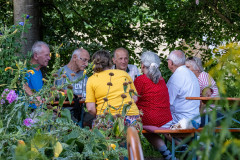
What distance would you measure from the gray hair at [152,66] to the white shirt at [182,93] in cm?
42

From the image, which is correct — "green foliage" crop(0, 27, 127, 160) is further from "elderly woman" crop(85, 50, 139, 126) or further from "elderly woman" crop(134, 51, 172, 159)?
"elderly woman" crop(134, 51, 172, 159)

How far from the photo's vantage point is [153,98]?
472cm

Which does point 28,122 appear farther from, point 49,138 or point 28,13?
point 28,13

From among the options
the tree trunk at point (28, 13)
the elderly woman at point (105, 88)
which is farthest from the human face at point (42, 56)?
the tree trunk at point (28, 13)

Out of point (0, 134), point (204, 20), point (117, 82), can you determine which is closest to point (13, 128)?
point (0, 134)

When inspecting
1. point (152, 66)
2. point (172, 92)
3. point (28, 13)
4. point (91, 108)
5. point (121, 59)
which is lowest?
point (91, 108)

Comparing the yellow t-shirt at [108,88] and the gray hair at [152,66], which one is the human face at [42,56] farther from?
the gray hair at [152,66]

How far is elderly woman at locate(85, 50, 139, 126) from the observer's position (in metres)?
4.00

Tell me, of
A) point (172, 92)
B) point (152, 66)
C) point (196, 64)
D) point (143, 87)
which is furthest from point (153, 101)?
point (196, 64)

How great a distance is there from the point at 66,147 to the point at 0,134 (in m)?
0.29

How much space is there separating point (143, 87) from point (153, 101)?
21cm

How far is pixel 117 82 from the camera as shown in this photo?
402cm

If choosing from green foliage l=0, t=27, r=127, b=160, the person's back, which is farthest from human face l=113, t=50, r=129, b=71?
green foliage l=0, t=27, r=127, b=160

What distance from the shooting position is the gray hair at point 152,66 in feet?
15.3
